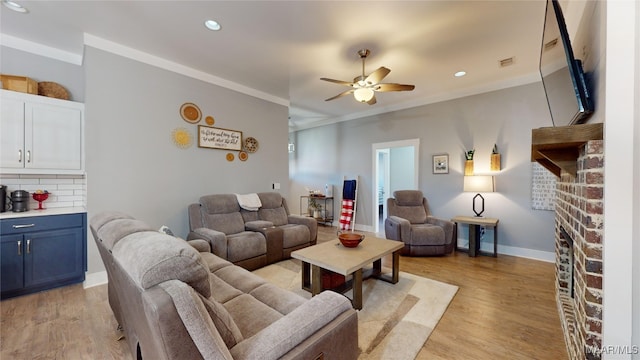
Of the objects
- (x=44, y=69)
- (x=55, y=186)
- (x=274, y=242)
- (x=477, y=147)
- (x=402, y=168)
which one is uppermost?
(x=44, y=69)

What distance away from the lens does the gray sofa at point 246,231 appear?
2918 mm

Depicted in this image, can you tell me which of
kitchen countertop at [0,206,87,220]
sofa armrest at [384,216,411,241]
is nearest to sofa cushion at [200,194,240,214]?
kitchen countertop at [0,206,87,220]

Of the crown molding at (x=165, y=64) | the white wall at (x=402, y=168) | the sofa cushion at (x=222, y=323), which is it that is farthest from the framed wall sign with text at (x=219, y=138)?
the white wall at (x=402, y=168)

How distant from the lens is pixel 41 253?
2508 mm

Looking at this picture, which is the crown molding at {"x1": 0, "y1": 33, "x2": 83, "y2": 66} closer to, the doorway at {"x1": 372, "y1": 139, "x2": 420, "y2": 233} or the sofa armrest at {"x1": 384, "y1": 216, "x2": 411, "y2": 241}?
the sofa armrest at {"x1": 384, "y1": 216, "x2": 411, "y2": 241}

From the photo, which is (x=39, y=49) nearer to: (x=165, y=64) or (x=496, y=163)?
(x=165, y=64)

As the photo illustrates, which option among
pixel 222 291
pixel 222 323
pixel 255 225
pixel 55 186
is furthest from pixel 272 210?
pixel 222 323

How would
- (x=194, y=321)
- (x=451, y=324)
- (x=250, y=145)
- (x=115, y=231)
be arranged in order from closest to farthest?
(x=194, y=321) < (x=115, y=231) < (x=451, y=324) < (x=250, y=145)

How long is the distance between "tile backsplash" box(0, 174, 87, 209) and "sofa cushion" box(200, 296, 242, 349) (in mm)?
2913

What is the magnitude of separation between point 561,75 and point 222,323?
2.39m

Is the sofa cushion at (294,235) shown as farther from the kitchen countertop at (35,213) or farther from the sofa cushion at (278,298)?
the kitchen countertop at (35,213)

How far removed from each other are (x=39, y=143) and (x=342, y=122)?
16.6 feet

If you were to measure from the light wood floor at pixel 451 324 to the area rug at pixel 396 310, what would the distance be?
9cm

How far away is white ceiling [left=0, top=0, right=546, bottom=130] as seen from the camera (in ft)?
7.30
